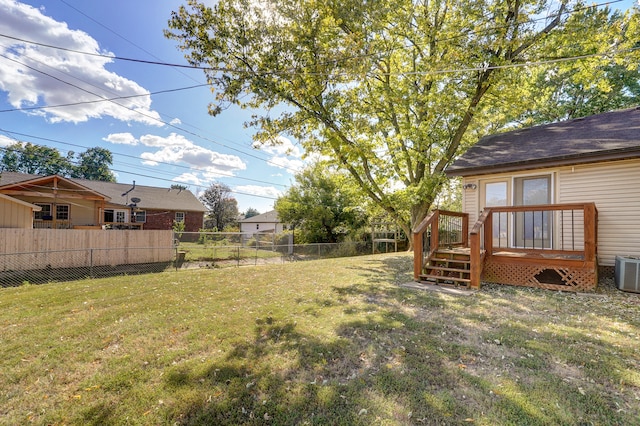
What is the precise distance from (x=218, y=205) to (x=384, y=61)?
31.2m

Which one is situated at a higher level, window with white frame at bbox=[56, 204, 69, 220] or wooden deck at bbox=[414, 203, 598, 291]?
window with white frame at bbox=[56, 204, 69, 220]

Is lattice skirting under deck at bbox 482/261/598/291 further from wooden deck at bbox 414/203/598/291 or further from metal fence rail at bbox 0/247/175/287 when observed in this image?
metal fence rail at bbox 0/247/175/287

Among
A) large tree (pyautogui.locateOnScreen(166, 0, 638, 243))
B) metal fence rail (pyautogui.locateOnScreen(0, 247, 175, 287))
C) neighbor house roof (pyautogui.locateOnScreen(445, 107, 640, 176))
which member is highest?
large tree (pyautogui.locateOnScreen(166, 0, 638, 243))

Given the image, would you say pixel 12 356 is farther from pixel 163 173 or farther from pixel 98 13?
pixel 163 173

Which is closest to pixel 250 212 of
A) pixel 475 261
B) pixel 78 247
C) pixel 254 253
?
pixel 254 253

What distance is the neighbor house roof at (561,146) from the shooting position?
6.64m

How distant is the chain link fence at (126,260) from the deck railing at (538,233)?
7746mm

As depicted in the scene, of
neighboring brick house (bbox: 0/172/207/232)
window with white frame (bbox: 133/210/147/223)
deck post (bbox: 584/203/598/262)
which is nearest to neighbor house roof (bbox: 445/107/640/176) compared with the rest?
deck post (bbox: 584/203/598/262)

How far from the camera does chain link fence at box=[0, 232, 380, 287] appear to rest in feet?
30.4

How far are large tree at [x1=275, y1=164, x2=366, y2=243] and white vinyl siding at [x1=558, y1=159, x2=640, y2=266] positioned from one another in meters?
12.9

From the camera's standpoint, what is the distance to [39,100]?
10.8 meters

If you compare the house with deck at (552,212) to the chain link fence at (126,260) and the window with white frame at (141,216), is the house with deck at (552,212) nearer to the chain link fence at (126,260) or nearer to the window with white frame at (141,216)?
the chain link fence at (126,260)

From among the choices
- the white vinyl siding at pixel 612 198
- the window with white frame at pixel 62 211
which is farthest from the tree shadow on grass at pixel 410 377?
the window with white frame at pixel 62 211

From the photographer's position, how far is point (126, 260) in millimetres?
12180
